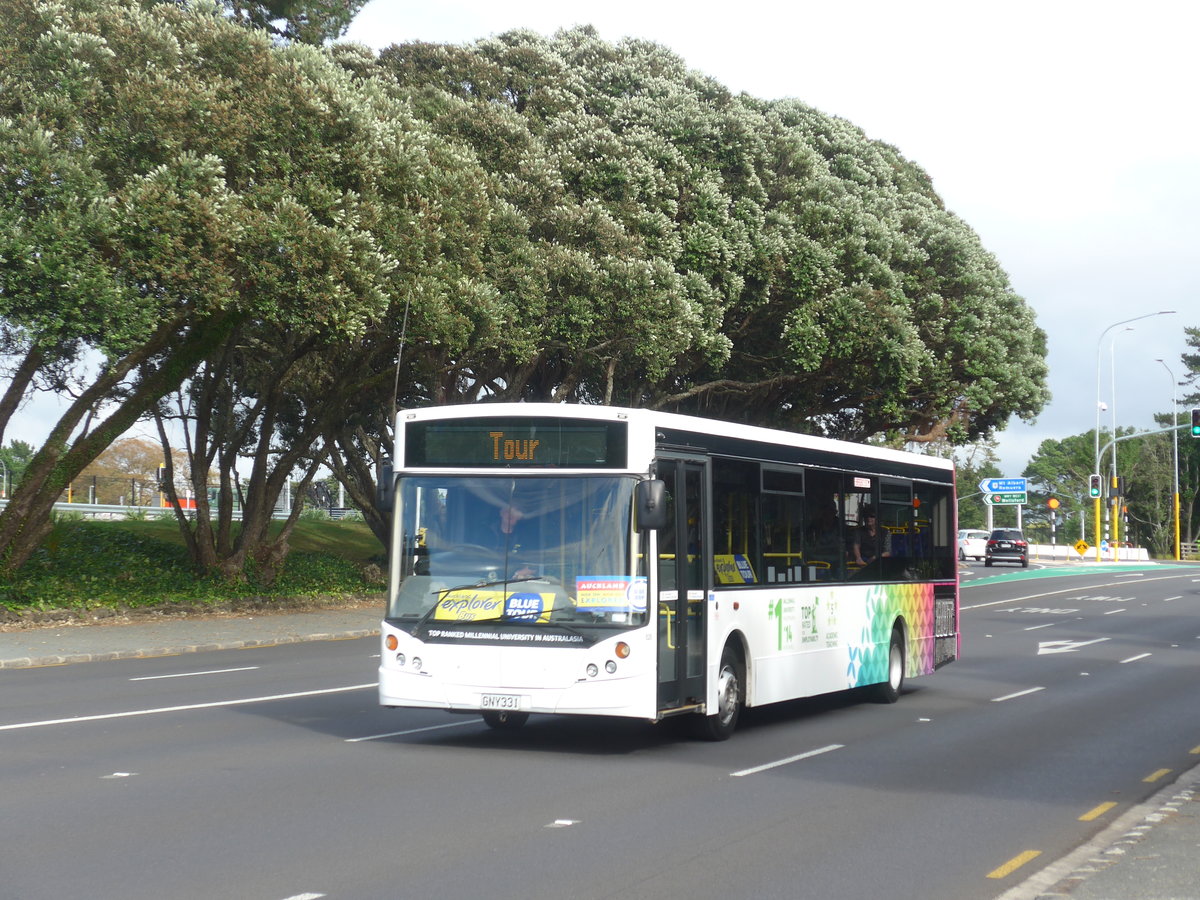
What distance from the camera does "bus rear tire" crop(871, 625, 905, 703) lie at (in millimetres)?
16109

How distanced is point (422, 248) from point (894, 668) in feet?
36.8

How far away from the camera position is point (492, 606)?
11.2 m

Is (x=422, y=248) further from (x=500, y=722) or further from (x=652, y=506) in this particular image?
(x=652, y=506)

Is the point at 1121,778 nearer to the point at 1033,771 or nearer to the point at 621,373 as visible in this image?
the point at 1033,771

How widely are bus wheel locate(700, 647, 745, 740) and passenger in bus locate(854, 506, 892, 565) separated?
3009mm

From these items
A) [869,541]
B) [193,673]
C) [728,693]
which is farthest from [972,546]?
[728,693]

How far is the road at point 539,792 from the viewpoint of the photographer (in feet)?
23.5

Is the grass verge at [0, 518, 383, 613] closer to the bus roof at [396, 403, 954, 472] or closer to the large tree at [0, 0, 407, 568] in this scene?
the large tree at [0, 0, 407, 568]

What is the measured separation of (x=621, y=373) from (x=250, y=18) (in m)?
11.4

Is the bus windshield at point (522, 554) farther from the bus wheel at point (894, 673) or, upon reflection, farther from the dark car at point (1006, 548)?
the dark car at point (1006, 548)

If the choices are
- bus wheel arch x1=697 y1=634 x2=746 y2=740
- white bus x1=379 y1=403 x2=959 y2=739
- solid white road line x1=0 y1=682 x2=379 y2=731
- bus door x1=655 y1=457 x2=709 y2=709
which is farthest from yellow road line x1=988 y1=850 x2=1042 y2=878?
solid white road line x1=0 y1=682 x2=379 y2=731

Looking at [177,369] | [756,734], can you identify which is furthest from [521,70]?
[756,734]

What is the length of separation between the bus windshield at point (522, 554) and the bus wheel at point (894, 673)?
6.00m

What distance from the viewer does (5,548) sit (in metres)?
24.0
